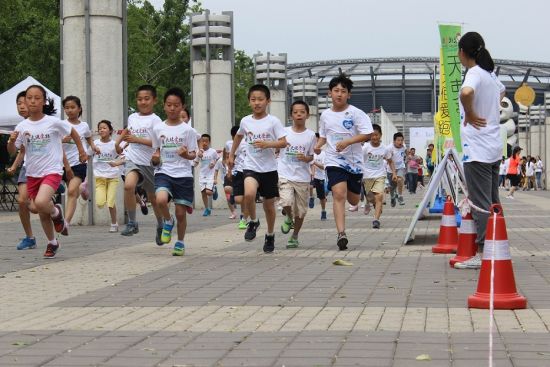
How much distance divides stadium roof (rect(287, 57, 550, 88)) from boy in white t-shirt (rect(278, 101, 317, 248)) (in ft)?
326

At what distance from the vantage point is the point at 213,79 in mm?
28391

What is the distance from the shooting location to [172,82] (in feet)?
161

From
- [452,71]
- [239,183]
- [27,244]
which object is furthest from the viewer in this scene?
[452,71]

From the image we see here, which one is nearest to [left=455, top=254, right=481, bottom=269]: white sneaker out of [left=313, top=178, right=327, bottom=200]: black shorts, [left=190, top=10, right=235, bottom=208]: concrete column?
[left=313, top=178, right=327, bottom=200]: black shorts

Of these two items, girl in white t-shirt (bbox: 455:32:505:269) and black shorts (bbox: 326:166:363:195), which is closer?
girl in white t-shirt (bbox: 455:32:505:269)

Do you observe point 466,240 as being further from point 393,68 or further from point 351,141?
point 393,68

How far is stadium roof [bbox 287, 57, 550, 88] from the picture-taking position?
114812 millimetres

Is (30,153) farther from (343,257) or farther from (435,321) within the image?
(435,321)

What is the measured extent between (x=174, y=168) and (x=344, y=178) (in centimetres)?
198

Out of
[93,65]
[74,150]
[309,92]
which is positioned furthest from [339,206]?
[309,92]

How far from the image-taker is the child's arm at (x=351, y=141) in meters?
12.4

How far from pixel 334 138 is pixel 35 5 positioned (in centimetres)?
2972

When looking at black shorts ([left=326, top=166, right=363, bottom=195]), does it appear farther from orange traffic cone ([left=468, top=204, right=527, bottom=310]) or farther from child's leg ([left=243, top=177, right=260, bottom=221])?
orange traffic cone ([left=468, top=204, right=527, bottom=310])

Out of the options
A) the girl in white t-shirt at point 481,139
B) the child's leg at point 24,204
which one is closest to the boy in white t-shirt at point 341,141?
the girl in white t-shirt at point 481,139
